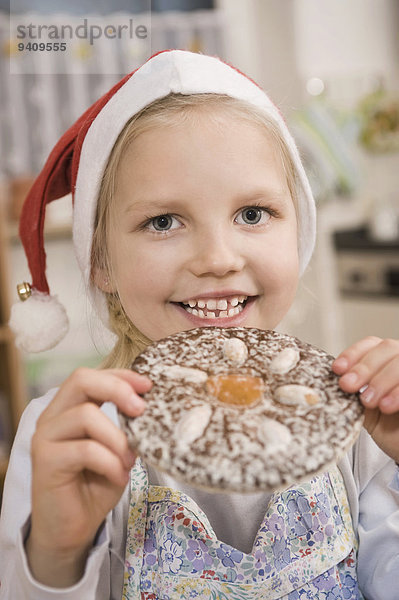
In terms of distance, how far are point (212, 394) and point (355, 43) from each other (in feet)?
11.8

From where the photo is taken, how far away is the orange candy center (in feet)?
2.49

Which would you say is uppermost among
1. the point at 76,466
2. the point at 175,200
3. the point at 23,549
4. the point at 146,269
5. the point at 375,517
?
the point at 175,200

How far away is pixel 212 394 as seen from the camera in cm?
77

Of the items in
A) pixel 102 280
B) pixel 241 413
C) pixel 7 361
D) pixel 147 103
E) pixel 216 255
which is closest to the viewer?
pixel 241 413

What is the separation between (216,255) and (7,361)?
2.34 metres

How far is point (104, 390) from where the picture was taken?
0.77 m

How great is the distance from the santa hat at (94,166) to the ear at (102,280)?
1 centimetres

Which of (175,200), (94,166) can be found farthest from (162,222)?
(94,166)

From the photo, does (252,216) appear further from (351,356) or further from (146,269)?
(351,356)

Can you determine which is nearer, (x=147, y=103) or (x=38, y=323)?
(x=147, y=103)

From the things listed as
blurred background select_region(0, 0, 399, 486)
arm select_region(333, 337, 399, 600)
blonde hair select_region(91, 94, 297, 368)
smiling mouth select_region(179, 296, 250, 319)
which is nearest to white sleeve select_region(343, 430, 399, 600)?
arm select_region(333, 337, 399, 600)

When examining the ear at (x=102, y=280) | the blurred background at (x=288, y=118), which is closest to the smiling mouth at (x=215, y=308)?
the ear at (x=102, y=280)

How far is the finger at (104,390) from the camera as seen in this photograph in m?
0.75

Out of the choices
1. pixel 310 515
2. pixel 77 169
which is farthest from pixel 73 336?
pixel 310 515
